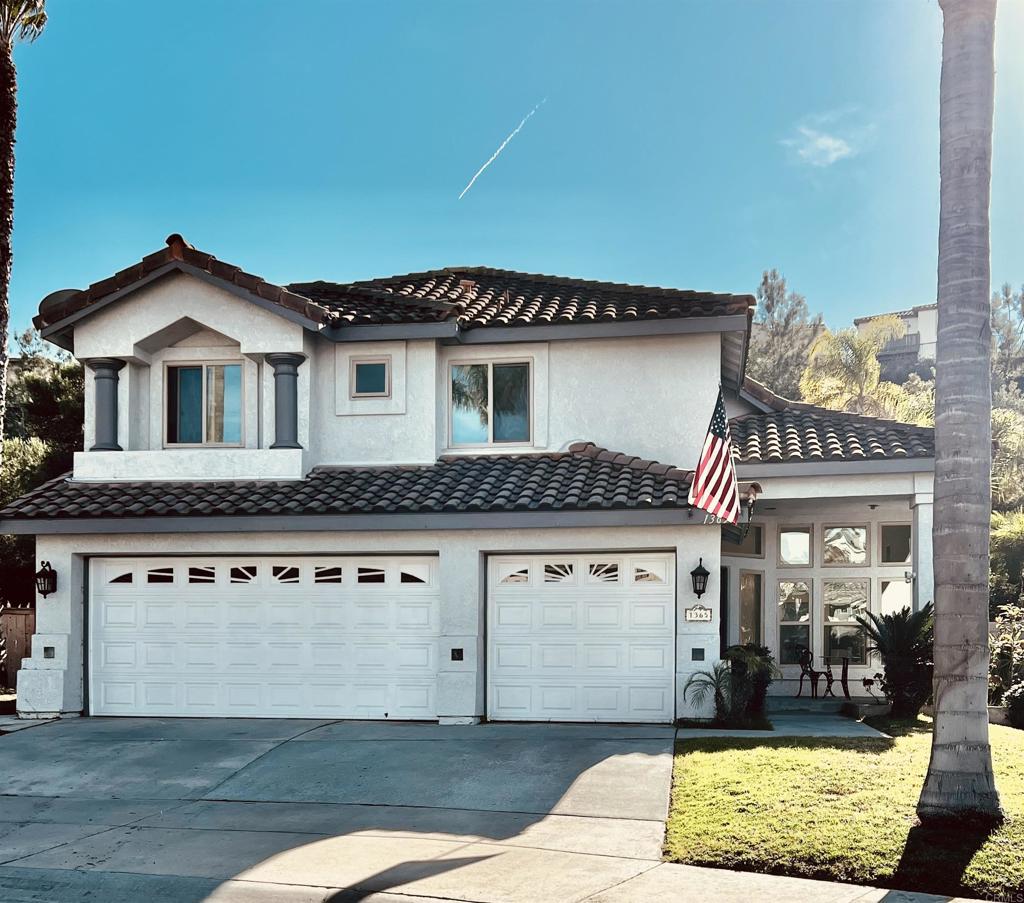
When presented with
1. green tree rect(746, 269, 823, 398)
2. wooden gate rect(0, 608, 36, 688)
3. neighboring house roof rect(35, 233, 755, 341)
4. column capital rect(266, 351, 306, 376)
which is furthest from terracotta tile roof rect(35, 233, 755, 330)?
green tree rect(746, 269, 823, 398)

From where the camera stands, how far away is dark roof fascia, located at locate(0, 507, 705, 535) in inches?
591

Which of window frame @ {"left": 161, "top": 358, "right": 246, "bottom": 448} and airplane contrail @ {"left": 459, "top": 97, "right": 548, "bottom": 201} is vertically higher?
airplane contrail @ {"left": 459, "top": 97, "right": 548, "bottom": 201}

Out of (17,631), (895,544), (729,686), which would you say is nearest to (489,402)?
(729,686)

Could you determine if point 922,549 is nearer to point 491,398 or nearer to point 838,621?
point 838,621

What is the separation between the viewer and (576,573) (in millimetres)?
15773

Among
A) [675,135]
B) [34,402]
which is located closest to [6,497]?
[34,402]

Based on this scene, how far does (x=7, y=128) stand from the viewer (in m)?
15.5

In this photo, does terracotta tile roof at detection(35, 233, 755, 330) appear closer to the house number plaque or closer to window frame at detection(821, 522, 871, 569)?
the house number plaque

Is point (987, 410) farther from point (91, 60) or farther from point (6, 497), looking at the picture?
point (6, 497)

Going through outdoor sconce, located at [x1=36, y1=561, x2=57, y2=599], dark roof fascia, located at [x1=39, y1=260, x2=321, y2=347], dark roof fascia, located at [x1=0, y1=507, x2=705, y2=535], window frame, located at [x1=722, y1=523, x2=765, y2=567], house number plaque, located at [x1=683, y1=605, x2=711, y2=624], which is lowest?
house number plaque, located at [x1=683, y1=605, x2=711, y2=624]

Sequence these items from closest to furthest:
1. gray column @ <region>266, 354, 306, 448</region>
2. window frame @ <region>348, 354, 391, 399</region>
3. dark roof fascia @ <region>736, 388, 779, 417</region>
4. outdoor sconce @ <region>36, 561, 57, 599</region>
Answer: outdoor sconce @ <region>36, 561, 57, 599</region>
gray column @ <region>266, 354, 306, 448</region>
window frame @ <region>348, 354, 391, 399</region>
dark roof fascia @ <region>736, 388, 779, 417</region>

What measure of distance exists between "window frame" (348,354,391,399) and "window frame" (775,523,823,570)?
742cm

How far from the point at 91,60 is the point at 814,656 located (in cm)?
1701

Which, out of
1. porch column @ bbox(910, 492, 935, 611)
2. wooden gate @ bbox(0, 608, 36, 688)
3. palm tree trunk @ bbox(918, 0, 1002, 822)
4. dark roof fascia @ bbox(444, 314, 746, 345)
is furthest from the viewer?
wooden gate @ bbox(0, 608, 36, 688)
